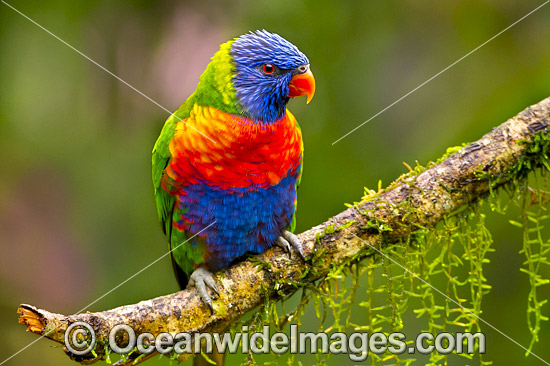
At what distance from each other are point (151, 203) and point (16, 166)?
0.86m

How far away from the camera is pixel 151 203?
3.60 m

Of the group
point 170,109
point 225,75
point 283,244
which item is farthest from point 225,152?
point 170,109

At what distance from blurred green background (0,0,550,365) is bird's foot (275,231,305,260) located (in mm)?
1097

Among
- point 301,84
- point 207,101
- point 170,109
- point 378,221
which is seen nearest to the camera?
point 378,221

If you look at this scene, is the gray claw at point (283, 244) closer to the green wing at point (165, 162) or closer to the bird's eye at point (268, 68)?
the green wing at point (165, 162)

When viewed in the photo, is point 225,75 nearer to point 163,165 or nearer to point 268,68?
point 268,68

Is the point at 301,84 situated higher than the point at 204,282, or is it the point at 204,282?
the point at 301,84

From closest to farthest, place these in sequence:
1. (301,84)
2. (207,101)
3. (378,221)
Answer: (378,221)
(207,101)
(301,84)

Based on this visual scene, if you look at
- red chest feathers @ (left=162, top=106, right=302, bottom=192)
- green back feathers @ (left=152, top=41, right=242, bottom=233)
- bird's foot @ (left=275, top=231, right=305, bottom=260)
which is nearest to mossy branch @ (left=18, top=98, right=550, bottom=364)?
bird's foot @ (left=275, top=231, right=305, bottom=260)

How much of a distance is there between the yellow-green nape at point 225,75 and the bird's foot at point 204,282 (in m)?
0.74

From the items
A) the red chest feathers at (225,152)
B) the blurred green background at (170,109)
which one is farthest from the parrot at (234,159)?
the blurred green background at (170,109)

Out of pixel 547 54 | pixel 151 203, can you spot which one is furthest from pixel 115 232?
pixel 547 54

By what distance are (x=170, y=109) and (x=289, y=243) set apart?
1528 mm

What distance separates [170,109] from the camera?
3426 millimetres
